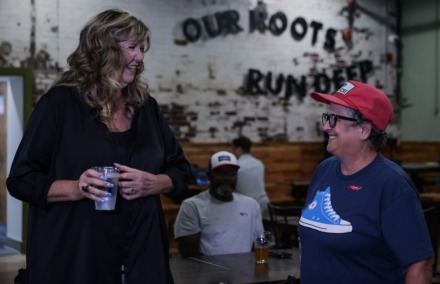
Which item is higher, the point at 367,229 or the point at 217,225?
the point at 367,229

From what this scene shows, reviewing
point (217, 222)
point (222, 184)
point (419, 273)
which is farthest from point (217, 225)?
point (419, 273)

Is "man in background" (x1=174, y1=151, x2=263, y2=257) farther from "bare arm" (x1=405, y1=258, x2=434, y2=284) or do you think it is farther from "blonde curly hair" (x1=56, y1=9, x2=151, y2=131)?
"bare arm" (x1=405, y1=258, x2=434, y2=284)

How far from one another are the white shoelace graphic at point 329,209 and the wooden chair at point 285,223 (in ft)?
11.2

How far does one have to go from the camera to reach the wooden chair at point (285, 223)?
623 centimetres

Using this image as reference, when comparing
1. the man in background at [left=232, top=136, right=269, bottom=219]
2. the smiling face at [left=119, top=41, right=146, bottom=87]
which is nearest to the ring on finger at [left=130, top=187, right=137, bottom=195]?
the smiling face at [left=119, top=41, right=146, bottom=87]

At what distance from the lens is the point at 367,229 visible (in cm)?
258

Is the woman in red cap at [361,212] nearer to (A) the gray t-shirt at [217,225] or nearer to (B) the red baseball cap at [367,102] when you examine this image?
(B) the red baseball cap at [367,102]

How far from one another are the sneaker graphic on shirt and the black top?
1.95 ft

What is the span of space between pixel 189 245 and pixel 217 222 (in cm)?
28

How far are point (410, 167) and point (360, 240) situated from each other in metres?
8.44

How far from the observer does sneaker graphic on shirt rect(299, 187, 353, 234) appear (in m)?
2.62

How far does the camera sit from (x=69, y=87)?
2615 mm

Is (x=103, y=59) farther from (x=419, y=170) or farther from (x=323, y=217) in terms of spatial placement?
(x=419, y=170)

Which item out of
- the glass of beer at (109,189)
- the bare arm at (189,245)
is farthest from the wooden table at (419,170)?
the glass of beer at (109,189)
